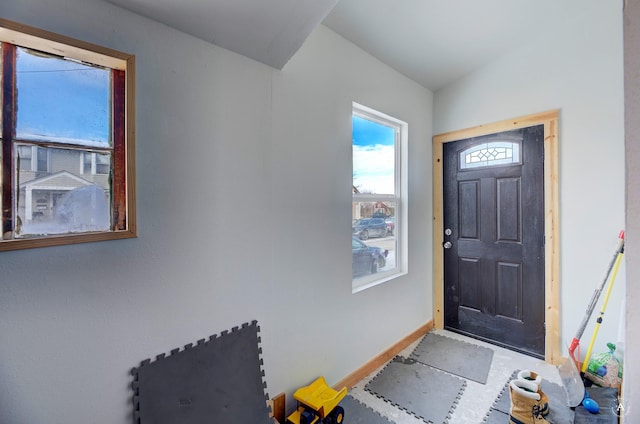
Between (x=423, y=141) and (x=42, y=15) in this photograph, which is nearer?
(x=42, y=15)

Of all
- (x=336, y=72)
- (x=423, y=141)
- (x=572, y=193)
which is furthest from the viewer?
(x=423, y=141)

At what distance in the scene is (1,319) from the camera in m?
0.88

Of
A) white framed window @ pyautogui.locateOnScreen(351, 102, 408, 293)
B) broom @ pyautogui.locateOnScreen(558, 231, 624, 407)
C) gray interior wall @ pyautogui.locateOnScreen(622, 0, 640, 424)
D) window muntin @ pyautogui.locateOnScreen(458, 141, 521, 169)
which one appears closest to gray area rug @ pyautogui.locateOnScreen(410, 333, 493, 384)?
broom @ pyautogui.locateOnScreen(558, 231, 624, 407)

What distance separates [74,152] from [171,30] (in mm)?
663

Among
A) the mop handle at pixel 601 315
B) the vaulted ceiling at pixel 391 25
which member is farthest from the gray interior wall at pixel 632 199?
the mop handle at pixel 601 315

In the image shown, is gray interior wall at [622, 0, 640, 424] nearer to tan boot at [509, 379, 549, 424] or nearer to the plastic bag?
tan boot at [509, 379, 549, 424]

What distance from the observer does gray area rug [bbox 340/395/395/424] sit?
1726mm

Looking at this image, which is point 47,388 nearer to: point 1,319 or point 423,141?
point 1,319

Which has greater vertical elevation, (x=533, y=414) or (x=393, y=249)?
(x=393, y=249)

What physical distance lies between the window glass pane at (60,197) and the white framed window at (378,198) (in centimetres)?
159

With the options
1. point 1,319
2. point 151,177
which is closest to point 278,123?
point 151,177

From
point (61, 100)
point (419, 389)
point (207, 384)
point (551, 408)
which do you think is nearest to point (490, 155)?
point (551, 408)

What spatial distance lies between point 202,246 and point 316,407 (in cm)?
111

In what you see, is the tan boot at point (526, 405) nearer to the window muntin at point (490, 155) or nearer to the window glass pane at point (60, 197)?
the window muntin at point (490, 155)
